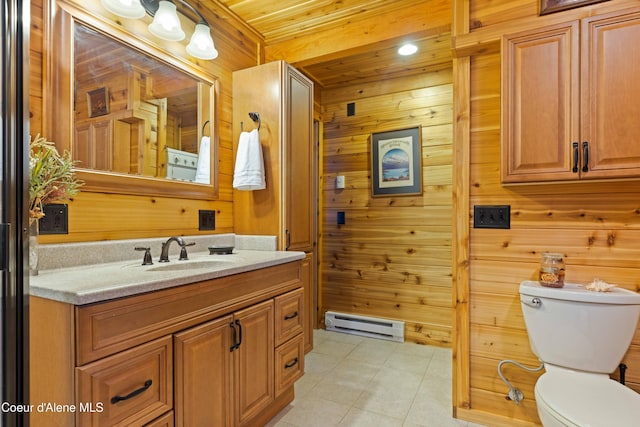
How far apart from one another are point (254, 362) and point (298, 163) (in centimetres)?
136

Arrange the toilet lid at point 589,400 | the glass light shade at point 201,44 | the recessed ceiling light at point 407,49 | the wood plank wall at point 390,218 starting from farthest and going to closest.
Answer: the wood plank wall at point 390,218, the recessed ceiling light at point 407,49, the glass light shade at point 201,44, the toilet lid at point 589,400

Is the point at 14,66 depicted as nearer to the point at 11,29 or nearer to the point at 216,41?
the point at 11,29

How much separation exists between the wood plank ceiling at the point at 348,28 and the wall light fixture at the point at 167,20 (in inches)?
14.2

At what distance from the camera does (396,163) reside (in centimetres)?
302

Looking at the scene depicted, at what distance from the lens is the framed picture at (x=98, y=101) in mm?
1495

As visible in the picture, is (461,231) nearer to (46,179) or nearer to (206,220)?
(206,220)

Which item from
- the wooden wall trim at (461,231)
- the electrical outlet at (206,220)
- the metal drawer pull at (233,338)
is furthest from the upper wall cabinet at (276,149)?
the wooden wall trim at (461,231)

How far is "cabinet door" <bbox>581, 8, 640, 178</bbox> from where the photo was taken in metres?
1.36

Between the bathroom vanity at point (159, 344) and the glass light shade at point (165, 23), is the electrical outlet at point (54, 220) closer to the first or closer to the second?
the bathroom vanity at point (159, 344)

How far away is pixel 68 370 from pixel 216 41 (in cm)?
205

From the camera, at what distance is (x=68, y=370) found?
0.90 m

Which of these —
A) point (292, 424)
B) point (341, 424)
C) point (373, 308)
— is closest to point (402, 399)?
point (341, 424)

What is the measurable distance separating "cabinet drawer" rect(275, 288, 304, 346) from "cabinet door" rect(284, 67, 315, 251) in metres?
0.45

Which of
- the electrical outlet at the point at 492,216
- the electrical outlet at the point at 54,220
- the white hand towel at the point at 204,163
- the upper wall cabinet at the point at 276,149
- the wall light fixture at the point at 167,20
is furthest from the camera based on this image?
the upper wall cabinet at the point at 276,149
